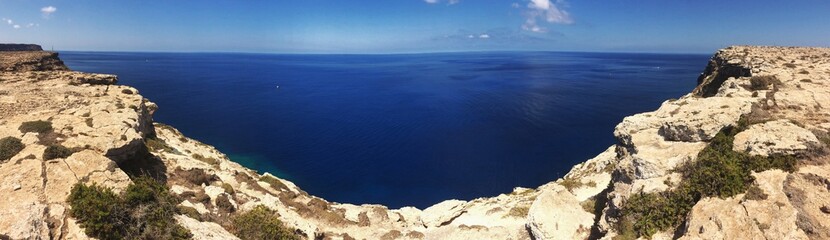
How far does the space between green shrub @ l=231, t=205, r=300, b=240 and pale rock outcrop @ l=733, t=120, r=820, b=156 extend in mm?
29099

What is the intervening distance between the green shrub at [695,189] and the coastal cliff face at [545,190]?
0.26 feet

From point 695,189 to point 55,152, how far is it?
3716 cm

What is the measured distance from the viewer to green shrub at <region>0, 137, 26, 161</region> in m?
22.9

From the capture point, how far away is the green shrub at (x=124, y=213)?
19.4 m

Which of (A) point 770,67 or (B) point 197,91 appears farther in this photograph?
(B) point 197,91

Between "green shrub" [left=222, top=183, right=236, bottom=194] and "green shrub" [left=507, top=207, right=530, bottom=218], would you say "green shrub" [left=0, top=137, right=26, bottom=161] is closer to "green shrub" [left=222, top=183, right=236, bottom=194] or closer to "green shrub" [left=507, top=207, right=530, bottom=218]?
"green shrub" [left=222, top=183, right=236, bottom=194]

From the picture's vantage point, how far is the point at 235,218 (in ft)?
92.0

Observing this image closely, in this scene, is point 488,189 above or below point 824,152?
below

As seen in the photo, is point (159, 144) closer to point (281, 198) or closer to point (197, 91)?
point (281, 198)

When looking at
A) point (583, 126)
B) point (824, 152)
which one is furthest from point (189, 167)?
point (583, 126)

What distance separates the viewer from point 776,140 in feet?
69.7

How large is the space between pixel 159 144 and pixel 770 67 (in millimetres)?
61791

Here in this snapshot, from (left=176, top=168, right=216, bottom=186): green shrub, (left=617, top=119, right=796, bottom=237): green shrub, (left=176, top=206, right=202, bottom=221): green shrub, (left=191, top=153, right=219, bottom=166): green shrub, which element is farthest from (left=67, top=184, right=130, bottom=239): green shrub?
(left=617, top=119, right=796, bottom=237): green shrub

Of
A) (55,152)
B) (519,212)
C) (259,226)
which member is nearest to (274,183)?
(259,226)
